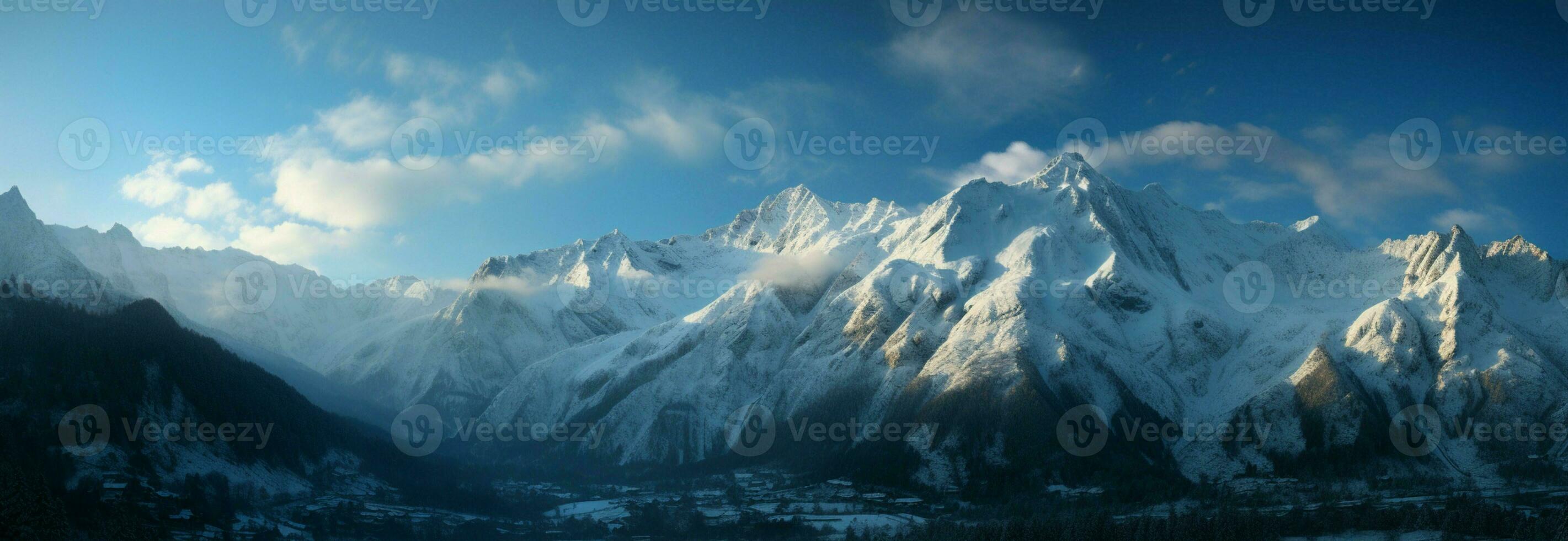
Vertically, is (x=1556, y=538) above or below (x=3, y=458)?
below

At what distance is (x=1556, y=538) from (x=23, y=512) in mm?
277432

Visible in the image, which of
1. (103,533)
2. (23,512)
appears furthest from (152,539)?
(23,512)

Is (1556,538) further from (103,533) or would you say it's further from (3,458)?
(3,458)

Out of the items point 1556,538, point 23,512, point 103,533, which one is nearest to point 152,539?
point 103,533

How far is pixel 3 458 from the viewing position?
626 ft

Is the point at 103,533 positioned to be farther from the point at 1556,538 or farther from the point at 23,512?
the point at 1556,538

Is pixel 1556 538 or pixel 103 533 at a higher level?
pixel 103 533

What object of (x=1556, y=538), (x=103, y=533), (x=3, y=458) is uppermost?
(x=3, y=458)

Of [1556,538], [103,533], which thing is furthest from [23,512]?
[1556,538]

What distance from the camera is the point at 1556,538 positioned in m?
197

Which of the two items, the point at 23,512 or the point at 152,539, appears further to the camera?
the point at 152,539

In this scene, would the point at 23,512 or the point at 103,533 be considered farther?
the point at 103,533

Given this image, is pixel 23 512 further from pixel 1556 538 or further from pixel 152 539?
pixel 1556 538

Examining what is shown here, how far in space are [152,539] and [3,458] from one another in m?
30.1
